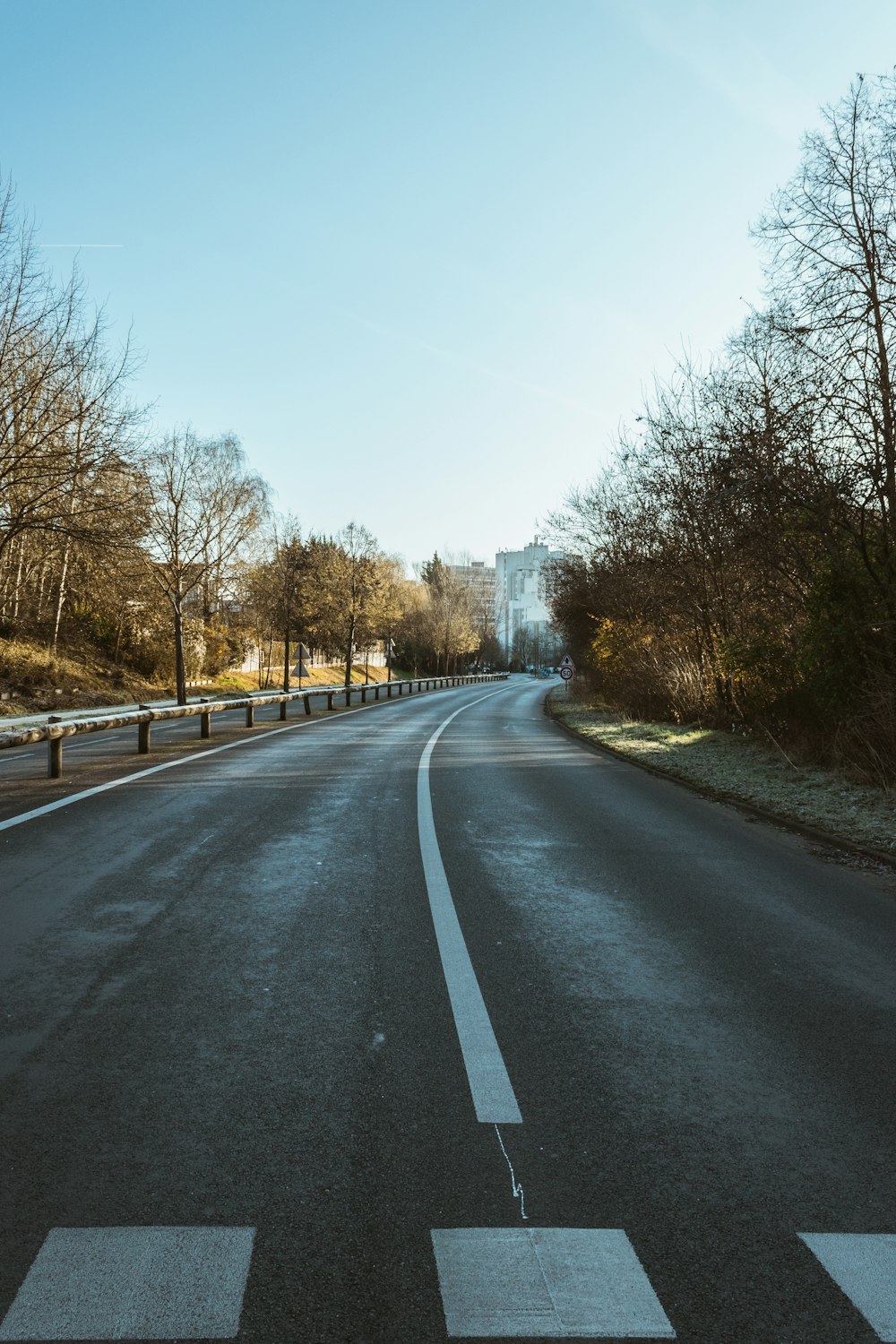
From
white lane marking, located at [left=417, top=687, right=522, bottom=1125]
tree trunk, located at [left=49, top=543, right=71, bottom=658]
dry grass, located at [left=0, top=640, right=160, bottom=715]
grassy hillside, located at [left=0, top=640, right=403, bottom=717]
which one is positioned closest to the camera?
white lane marking, located at [left=417, top=687, right=522, bottom=1125]

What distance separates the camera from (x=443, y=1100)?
3699mm

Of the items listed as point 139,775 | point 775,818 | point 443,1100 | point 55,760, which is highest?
point 55,760

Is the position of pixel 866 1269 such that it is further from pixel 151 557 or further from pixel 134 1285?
pixel 151 557

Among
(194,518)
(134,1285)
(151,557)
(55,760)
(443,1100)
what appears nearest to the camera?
(134,1285)

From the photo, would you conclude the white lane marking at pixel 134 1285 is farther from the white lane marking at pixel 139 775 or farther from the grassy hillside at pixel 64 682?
the grassy hillside at pixel 64 682

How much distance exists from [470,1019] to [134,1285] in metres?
2.21

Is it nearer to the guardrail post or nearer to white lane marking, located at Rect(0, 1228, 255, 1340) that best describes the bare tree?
the guardrail post

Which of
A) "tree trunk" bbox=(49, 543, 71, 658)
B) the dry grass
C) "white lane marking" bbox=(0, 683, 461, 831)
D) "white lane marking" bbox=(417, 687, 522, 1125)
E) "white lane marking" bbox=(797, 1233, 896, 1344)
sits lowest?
"white lane marking" bbox=(797, 1233, 896, 1344)

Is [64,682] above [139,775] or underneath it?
above

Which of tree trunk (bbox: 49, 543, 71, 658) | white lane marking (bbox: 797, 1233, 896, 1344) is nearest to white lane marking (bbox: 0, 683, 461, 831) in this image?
white lane marking (bbox: 797, 1233, 896, 1344)

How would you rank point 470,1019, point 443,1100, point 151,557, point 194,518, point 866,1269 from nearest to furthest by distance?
point 866,1269, point 443,1100, point 470,1019, point 151,557, point 194,518

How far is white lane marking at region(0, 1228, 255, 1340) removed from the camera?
241cm

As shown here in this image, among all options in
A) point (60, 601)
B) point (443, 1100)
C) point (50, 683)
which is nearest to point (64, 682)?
point (50, 683)

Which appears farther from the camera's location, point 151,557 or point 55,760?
point 151,557
